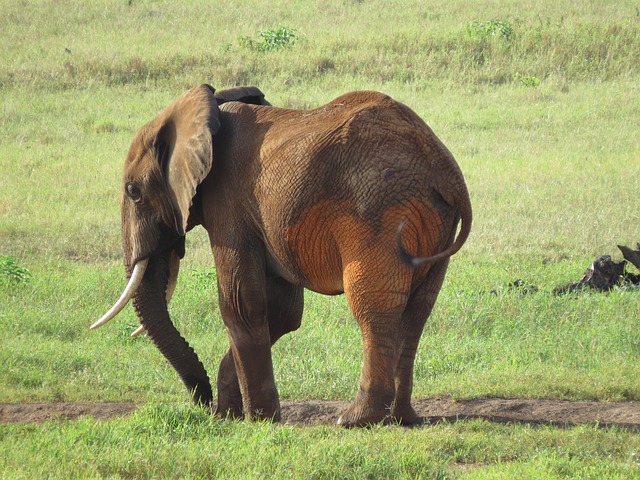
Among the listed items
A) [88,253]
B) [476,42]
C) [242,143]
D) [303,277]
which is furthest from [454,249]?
[476,42]

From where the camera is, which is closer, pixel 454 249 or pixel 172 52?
pixel 454 249

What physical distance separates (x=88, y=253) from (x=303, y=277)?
5439 millimetres

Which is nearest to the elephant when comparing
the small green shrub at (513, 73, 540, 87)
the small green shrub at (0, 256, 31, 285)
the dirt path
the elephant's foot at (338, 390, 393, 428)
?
the elephant's foot at (338, 390, 393, 428)

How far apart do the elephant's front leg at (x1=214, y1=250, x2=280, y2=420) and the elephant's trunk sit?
16.8 inches

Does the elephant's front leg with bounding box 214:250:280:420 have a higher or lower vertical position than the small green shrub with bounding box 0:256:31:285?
higher

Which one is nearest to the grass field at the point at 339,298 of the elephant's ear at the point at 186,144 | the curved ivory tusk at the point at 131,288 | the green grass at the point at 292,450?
the green grass at the point at 292,450

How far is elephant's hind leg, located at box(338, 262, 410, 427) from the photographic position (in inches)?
237

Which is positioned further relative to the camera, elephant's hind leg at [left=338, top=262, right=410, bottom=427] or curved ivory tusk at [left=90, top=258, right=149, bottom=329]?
curved ivory tusk at [left=90, top=258, right=149, bottom=329]

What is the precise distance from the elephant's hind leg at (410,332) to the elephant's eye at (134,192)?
1.86 meters

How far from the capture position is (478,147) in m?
15.4

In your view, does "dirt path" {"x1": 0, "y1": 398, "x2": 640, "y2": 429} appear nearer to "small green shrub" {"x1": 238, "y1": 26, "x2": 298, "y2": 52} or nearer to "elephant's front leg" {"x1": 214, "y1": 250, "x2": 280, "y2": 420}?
"elephant's front leg" {"x1": 214, "y1": 250, "x2": 280, "y2": 420}

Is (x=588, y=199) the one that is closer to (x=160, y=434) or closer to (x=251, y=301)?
(x=251, y=301)

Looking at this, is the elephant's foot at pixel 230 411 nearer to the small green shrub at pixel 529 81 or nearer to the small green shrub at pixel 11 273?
the small green shrub at pixel 11 273

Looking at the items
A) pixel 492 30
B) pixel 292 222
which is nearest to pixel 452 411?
pixel 292 222
